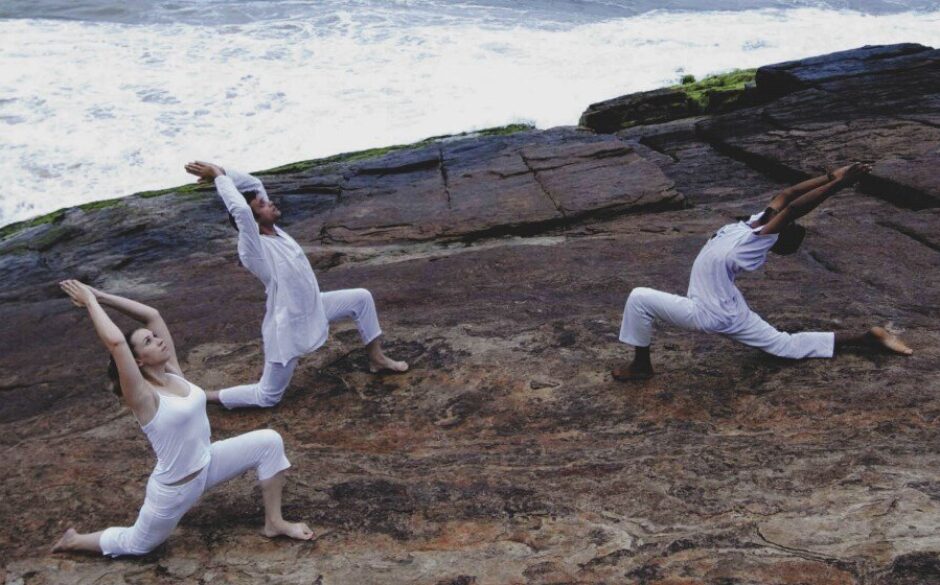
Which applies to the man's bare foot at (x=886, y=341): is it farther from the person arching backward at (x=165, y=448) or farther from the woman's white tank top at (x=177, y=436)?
the woman's white tank top at (x=177, y=436)

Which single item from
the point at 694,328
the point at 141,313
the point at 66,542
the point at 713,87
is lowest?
the point at 66,542

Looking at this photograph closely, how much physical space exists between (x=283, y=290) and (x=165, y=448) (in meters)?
1.65

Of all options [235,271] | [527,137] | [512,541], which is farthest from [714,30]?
[512,541]

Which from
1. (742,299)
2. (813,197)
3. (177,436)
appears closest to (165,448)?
(177,436)

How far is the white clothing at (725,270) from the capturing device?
5258mm

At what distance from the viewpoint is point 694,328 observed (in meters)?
5.46

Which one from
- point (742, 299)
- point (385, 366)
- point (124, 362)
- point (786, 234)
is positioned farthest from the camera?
point (385, 366)

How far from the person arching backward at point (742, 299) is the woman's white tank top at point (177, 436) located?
2.81m

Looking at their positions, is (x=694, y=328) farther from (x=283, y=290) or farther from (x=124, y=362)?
(x=124, y=362)

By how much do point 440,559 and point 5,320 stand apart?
18.9ft

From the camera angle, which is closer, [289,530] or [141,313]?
[289,530]

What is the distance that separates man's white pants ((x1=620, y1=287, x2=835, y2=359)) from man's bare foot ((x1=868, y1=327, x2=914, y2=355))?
0.87ft

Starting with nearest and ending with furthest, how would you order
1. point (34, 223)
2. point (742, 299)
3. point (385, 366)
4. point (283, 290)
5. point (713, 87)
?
point (742, 299) < point (283, 290) < point (385, 366) < point (34, 223) < point (713, 87)

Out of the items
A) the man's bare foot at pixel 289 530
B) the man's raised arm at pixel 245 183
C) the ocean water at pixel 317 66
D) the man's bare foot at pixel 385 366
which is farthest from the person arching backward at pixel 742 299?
the ocean water at pixel 317 66
